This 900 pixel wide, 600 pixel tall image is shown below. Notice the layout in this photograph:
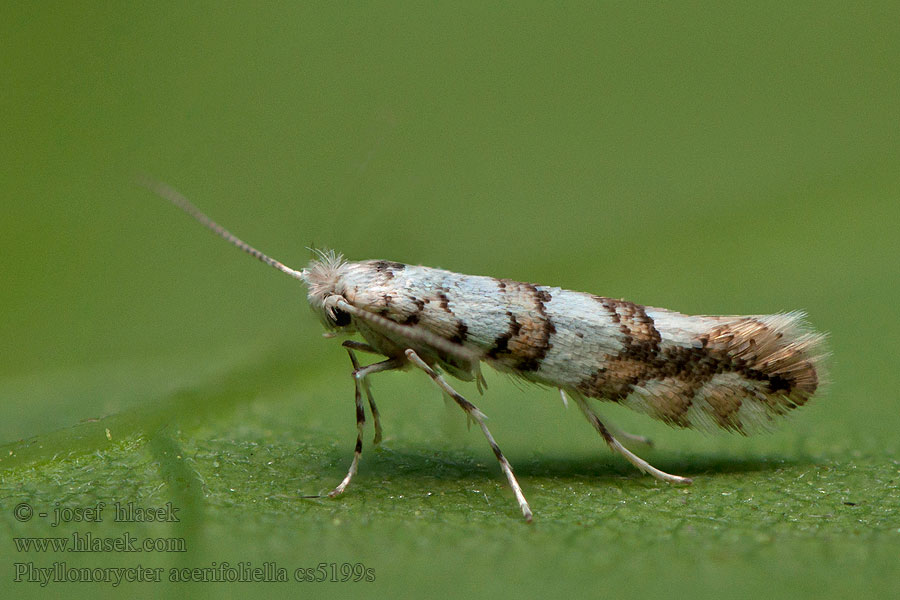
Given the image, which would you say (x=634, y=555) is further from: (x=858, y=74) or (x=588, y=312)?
(x=858, y=74)

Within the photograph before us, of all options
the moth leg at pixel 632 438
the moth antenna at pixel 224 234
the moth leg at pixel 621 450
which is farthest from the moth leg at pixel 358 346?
the moth leg at pixel 632 438

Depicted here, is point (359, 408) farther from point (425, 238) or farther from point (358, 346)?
point (425, 238)

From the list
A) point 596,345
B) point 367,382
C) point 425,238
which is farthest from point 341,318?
point 425,238

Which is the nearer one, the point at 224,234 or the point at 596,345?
the point at 596,345

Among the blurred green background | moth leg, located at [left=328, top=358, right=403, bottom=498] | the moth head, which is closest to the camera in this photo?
the blurred green background

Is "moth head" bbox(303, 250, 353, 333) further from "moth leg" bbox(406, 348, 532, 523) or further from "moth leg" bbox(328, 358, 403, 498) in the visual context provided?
"moth leg" bbox(406, 348, 532, 523)

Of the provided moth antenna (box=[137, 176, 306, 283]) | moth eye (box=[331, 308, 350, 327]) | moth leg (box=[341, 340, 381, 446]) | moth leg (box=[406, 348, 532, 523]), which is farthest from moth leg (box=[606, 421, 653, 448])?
moth antenna (box=[137, 176, 306, 283])

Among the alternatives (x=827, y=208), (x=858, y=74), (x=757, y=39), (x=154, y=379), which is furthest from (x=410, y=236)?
(x=858, y=74)
